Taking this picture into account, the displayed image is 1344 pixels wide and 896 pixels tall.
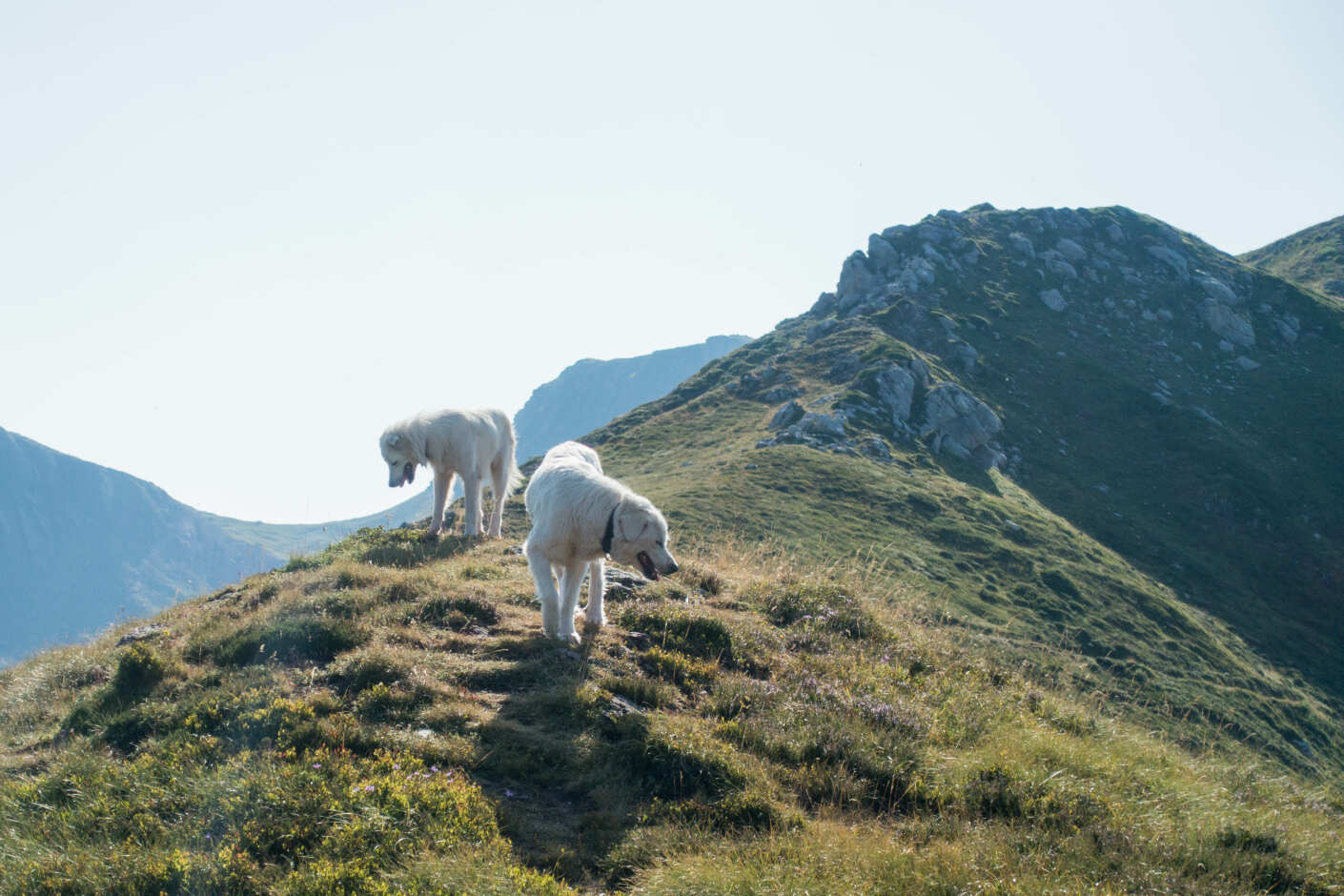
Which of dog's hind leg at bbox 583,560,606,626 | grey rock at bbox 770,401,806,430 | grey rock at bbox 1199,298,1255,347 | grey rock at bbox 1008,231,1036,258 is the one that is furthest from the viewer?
grey rock at bbox 1008,231,1036,258

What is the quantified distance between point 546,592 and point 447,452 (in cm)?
608

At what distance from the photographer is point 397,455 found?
45.5ft

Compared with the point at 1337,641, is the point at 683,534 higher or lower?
higher

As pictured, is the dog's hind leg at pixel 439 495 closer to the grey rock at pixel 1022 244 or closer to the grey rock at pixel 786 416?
the grey rock at pixel 786 416

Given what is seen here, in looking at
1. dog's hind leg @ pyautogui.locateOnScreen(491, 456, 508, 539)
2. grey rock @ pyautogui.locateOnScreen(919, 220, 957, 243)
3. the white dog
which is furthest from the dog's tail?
grey rock @ pyautogui.locateOnScreen(919, 220, 957, 243)

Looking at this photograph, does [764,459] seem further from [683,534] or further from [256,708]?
[256,708]

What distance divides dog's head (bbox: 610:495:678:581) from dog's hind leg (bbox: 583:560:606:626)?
3.02 feet

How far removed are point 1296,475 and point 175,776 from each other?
9955cm

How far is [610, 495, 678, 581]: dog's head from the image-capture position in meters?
8.88

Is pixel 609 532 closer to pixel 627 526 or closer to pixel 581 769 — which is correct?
pixel 627 526

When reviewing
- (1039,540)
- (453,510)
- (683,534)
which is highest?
(453,510)

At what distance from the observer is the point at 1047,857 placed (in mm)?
5305

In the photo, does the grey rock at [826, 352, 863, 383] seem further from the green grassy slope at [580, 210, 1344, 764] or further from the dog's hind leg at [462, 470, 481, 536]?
the dog's hind leg at [462, 470, 481, 536]

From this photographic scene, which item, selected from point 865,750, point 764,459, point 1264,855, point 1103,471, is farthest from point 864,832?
point 1103,471
